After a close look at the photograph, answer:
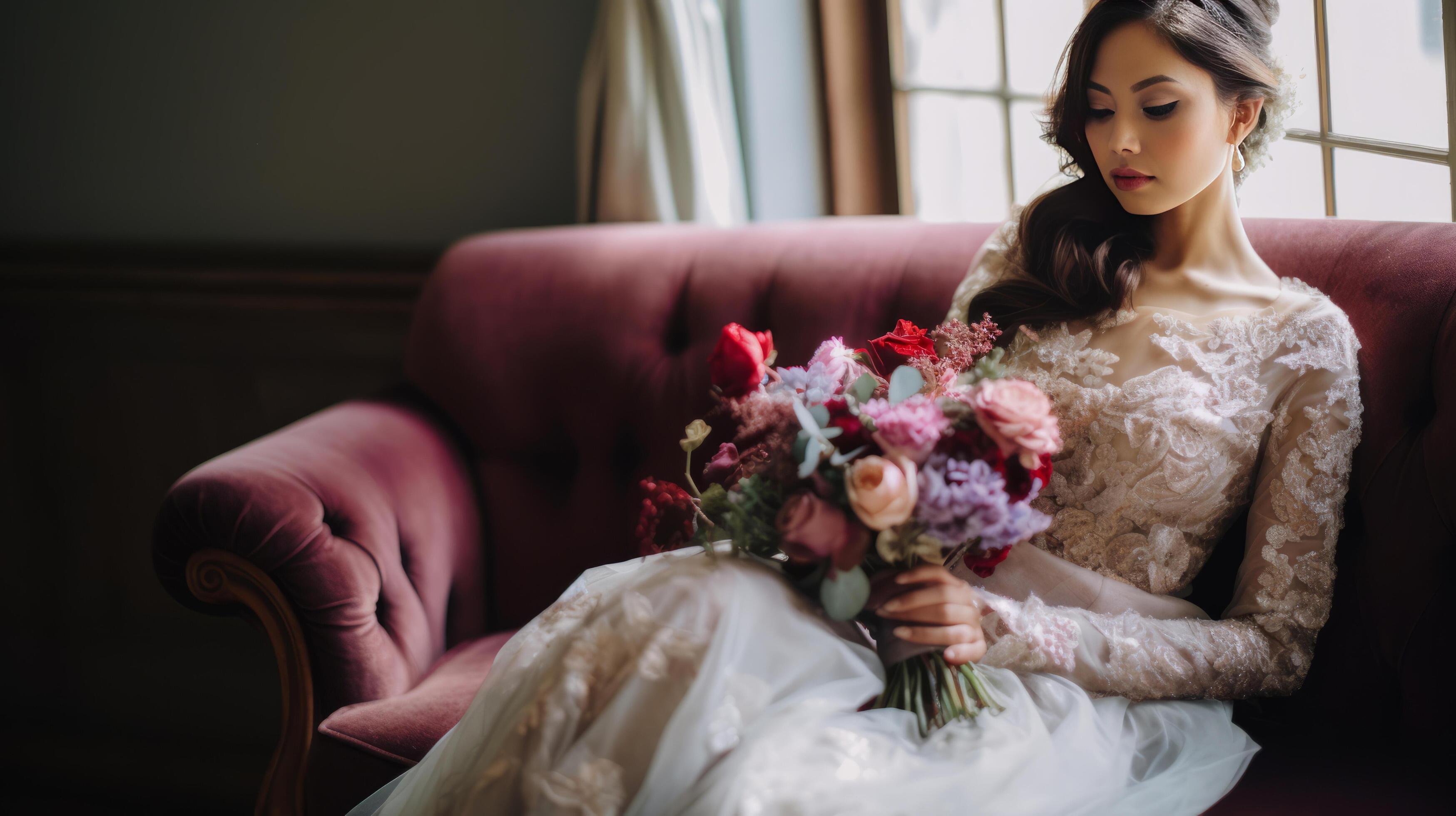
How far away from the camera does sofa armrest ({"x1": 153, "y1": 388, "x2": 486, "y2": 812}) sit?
1.48 m

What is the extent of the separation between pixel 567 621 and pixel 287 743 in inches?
28.0

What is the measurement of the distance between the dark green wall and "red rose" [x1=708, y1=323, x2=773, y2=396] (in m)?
1.68

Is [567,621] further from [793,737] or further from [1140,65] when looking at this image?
[1140,65]

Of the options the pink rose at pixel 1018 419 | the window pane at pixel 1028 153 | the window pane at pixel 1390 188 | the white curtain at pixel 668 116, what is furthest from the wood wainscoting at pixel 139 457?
the window pane at pixel 1390 188

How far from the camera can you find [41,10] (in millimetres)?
2713

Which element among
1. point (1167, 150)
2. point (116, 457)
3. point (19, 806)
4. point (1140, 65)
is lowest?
point (19, 806)

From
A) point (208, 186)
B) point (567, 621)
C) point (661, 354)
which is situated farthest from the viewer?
point (208, 186)

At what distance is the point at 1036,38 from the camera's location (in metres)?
2.18

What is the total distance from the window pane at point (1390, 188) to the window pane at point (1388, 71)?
43mm

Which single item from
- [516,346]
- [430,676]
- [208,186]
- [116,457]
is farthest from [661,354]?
[116,457]

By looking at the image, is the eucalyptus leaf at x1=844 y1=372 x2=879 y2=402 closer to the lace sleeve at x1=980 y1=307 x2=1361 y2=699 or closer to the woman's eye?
the lace sleeve at x1=980 y1=307 x2=1361 y2=699

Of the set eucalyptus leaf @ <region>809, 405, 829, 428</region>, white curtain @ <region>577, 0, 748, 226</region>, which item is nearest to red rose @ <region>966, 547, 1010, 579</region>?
eucalyptus leaf @ <region>809, 405, 829, 428</region>

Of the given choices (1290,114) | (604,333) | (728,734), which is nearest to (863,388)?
(728,734)

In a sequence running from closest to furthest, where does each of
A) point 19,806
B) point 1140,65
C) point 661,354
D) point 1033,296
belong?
1. point 1140,65
2. point 1033,296
3. point 661,354
4. point 19,806
